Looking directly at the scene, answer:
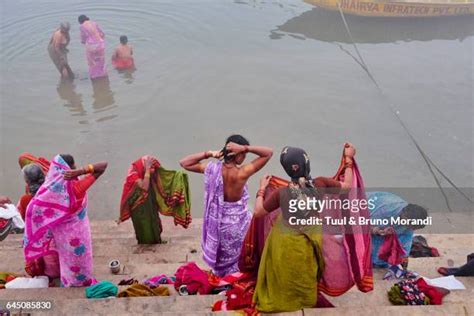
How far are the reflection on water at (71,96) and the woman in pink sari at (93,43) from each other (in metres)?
0.58

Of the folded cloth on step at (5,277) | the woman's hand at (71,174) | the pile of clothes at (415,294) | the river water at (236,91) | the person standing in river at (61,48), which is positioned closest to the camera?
the woman's hand at (71,174)

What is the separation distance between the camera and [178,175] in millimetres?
4445

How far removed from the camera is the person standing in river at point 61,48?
9.20m

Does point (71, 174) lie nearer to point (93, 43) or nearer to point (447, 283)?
point (447, 283)

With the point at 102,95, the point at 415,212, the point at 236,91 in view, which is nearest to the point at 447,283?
the point at 415,212

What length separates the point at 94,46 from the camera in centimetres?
922

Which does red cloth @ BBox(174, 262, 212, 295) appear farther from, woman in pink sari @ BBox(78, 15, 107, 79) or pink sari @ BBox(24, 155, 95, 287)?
woman in pink sari @ BBox(78, 15, 107, 79)

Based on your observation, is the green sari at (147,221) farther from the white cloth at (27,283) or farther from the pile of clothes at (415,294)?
the pile of clothes at (415,294)

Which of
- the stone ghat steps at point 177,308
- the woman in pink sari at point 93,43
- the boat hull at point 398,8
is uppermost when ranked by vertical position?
the boat hull at point 398,8

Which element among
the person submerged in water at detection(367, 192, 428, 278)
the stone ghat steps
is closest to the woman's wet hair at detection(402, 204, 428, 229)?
the person submerged in water at detection(367, 192, 428, 278)

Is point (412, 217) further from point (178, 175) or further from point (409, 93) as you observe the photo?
point (409, 93)

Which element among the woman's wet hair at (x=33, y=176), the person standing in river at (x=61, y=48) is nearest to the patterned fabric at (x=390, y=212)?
the woman's wet hair at (x=33, y=176)

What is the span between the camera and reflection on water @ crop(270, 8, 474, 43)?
13.6m

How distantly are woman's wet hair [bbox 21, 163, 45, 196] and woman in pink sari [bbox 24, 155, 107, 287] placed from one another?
239 millimetres
